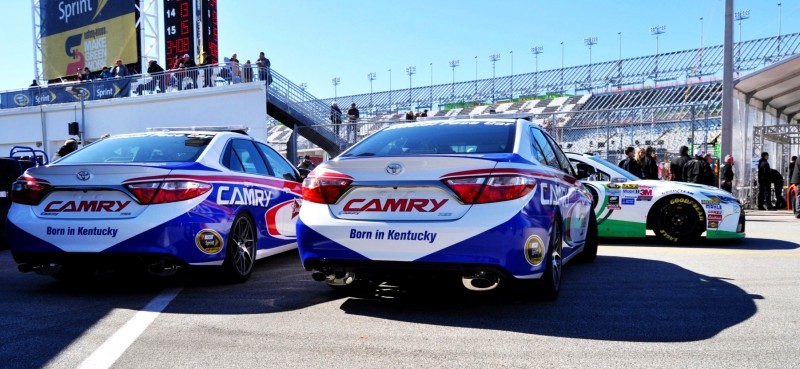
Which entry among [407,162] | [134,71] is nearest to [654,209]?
[407,162]

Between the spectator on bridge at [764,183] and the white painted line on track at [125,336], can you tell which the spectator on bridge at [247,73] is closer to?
the spectator on bridge at [764,183]

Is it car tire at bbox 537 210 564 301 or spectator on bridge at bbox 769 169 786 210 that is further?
spectator on bridge at bbox 769 169 786 210

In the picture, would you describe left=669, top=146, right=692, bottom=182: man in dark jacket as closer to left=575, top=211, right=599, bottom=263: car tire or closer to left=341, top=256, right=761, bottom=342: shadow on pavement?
left=575, top=211, right=599, bottom=263: car tire

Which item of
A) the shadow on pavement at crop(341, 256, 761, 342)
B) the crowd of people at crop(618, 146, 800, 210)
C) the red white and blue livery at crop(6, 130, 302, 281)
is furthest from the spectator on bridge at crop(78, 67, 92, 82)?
the shadow on pavement at crop(341, 256, 761, 342)

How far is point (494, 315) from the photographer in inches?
187

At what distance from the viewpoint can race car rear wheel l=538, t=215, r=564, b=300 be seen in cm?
484

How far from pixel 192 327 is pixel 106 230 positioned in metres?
1.35

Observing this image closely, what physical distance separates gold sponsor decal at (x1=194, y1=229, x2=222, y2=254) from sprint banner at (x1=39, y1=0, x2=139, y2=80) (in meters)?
25.0

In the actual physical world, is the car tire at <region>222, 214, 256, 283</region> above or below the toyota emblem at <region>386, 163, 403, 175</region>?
below

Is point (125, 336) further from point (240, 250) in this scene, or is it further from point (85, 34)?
point (85, 34)

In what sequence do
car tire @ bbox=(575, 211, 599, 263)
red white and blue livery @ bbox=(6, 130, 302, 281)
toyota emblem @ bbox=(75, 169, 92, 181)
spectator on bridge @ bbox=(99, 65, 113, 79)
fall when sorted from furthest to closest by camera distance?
spectator on bridge @ bbox=(99, 65, 113, 79)
car tire @ bbox=(575, 211, 599, 263)
toyota emblem @ bbox=(75, 169, 92, 181)
red white and blue livery @ bbox=(6, 130, 302, 281)

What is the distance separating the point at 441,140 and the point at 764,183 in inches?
641

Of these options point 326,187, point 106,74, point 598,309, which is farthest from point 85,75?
point 598,309

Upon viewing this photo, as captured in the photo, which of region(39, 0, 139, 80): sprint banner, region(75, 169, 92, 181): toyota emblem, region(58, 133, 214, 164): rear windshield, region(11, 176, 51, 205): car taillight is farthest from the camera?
region(39, 0, 139, 80): sprint banner
